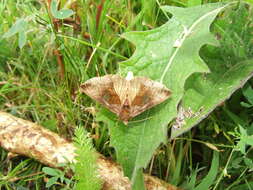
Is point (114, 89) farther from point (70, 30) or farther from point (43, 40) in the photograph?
point (43, 40)

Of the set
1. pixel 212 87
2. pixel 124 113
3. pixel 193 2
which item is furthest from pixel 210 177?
pixel 193 2

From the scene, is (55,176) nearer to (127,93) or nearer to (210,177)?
(127,93)

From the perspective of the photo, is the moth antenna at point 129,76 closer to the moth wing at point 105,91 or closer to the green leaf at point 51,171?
the moth wing at point 105,91

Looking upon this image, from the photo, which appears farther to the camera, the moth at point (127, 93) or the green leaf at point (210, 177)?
the green leaf at point (210, 177)

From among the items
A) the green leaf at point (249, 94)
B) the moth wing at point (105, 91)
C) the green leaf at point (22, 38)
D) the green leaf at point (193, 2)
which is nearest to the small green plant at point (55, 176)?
the moth wing at point (105, 91)

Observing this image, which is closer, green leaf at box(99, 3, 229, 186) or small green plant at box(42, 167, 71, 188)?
green leaf at box(99, 3, 229, 186)

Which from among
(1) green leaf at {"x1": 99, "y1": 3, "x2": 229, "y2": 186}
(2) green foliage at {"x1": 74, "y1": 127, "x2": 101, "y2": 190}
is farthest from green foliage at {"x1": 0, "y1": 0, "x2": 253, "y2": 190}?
(2) green foliage at {"x1": 74, "y1": 127, "x2": 101, "y2": 190}

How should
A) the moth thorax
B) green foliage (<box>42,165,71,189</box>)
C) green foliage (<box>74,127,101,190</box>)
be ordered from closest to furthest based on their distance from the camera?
green foliage (<box>74,127,101,190</box>), the moth thorax, green foliage (<box>42,165,71,189</box>)

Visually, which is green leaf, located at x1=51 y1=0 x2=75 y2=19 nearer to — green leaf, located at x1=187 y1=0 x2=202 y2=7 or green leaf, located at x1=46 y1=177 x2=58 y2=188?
green leaf, located at x1=187 y1=0 x2=202 y2=7
